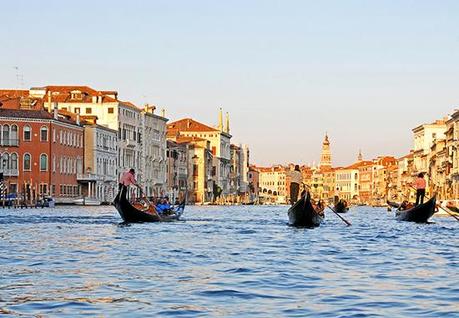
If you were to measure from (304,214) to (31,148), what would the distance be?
3519 cm

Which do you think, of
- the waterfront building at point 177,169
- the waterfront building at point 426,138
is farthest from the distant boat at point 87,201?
the waterfront building at point 426,138

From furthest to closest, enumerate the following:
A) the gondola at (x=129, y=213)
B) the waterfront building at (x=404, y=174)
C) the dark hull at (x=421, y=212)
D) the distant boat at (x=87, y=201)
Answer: the waterfront building at (x=404, y=174) → the distant boat at (x=87, y=201) → the dark hull at (x=421, y=212) → the gondola at (x=129, y=213)

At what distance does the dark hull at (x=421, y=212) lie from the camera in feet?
82.9

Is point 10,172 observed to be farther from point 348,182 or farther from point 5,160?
point 348,182

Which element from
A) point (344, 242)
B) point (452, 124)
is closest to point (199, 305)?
point (344, 242)

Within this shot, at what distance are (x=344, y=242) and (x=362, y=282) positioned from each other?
6.77m

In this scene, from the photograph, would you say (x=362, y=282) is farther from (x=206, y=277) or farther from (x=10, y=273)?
(x=10, y=273)

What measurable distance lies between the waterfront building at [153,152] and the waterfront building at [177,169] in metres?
2.03

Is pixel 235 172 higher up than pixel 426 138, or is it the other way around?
pixel 426 138

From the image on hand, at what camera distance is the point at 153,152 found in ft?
262

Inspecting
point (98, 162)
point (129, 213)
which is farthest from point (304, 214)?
point (98, 162)

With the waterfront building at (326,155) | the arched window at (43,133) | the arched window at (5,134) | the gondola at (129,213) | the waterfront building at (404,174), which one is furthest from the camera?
the waterfront building at (326,155)

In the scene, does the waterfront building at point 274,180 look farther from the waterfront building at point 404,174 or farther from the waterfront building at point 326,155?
the waterfront building at point 404,174

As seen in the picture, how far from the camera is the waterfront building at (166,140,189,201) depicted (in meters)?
85.9
